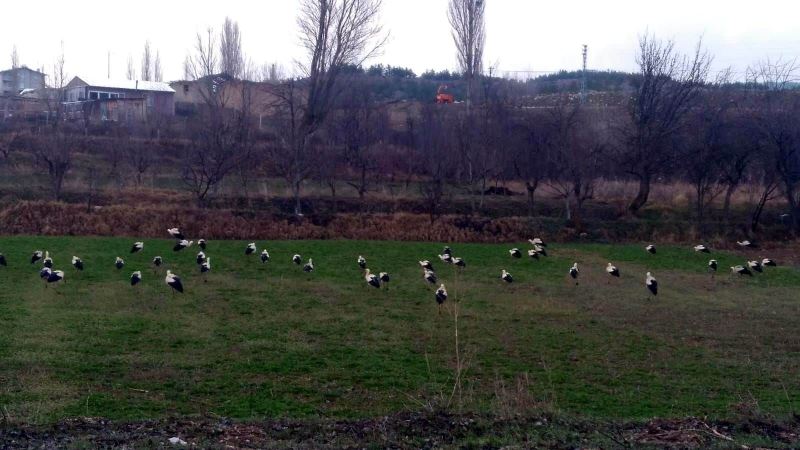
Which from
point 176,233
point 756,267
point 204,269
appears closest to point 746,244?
point 756,267

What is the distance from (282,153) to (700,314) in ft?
83.5

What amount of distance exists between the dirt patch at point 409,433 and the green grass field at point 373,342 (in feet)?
2.92

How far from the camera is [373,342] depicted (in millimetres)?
15445

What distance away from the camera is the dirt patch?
6.64 metres

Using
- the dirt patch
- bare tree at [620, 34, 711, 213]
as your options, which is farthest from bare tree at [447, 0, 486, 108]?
the dirt patch

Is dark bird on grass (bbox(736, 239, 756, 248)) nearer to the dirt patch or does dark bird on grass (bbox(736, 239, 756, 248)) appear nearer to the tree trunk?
the tree trunk

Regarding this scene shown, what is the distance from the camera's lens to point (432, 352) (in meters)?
14.8

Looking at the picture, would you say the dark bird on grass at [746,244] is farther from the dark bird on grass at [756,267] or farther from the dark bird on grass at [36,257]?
the dark bird on grass at [36,257]

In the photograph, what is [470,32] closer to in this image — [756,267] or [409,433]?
[756,267]

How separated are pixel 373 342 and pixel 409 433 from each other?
8.40 m

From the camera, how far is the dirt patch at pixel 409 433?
664 cm

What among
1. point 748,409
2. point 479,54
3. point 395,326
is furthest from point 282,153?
point 748,409

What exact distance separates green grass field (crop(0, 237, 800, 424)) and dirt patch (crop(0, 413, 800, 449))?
889 millimetres

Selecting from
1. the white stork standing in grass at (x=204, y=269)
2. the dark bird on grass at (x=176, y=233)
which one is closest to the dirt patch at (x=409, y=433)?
the white stork standing in grass at (x=204, y=269)
